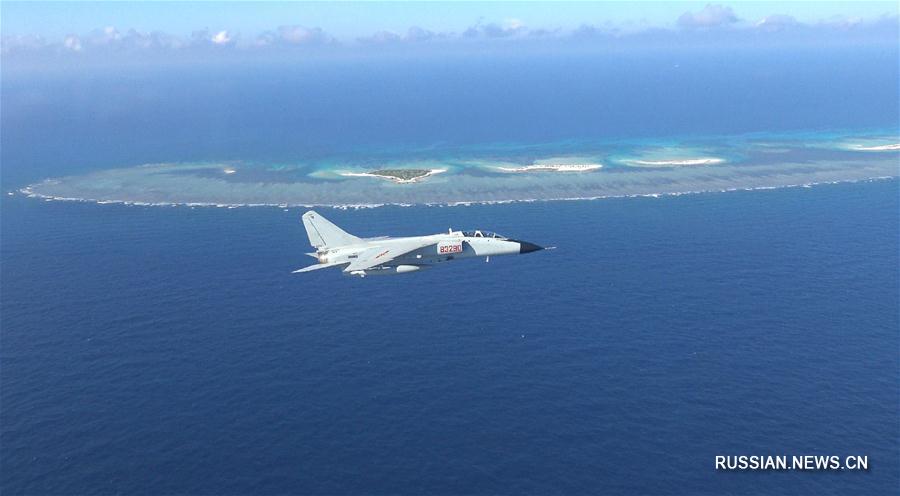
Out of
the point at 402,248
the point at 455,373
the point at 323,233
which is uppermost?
the point at 323,233

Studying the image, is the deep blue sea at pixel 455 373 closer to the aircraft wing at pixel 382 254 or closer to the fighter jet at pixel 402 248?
the fighter jet at pixel 402 248

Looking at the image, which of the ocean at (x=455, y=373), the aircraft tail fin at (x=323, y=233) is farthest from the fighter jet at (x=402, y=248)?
the ocean at (x=455, y=373)

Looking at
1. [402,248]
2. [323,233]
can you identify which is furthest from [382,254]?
[323,233]

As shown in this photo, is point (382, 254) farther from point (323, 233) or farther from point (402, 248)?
point (323, 233)

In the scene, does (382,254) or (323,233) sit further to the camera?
(323,233)

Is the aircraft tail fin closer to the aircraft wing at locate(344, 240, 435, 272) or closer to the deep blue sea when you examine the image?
the aircraft wing at locate(344, 240, 435, 272)

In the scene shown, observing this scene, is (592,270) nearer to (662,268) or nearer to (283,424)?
(662,268)

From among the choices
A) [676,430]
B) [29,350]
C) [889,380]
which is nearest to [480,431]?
[676,430]
